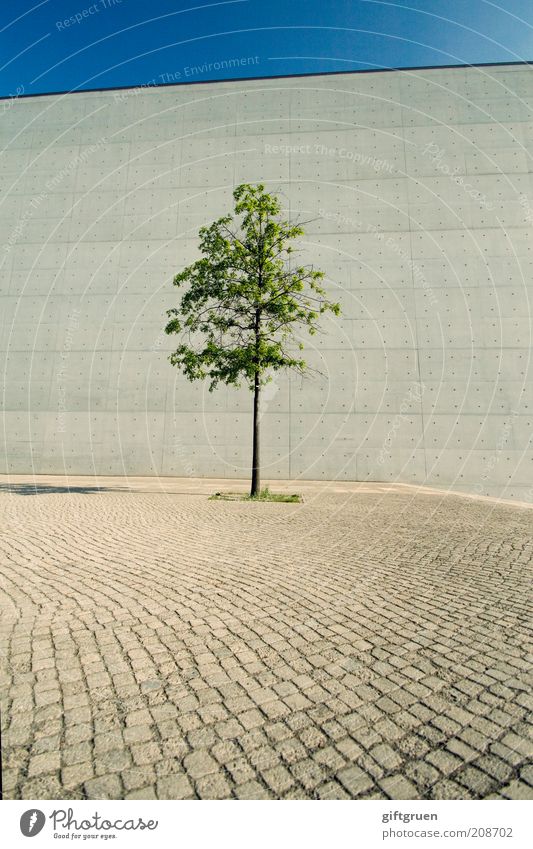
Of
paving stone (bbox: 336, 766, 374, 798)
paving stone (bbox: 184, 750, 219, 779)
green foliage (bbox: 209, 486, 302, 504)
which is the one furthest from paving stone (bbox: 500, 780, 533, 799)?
green foliage (bbox: 209, 486, 302, 504)

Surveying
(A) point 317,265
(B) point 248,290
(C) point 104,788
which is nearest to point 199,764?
(C) point 104,788

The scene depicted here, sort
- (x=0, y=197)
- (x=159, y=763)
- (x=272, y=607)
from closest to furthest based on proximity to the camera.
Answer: (x=159, y=763)
(x=272, y=607)
(x=0, y=197)

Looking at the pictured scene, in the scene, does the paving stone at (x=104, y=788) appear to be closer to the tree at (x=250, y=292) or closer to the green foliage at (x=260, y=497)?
the green foliage at (x=260, y=497)

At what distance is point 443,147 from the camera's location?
2130 cm

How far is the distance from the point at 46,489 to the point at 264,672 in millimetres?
14906

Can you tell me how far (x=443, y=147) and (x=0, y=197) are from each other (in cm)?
2336

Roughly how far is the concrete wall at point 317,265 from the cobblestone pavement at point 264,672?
13464mm

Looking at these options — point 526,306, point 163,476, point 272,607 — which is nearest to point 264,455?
point 163,476

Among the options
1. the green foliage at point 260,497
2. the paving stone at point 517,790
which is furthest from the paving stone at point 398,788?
the green foliage at point 260,497

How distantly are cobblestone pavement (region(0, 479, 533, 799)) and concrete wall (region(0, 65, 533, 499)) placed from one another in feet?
44.2

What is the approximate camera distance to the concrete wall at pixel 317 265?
785 inches

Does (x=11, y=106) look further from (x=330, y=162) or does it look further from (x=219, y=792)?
(x=219, y=792)

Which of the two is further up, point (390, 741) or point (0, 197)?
point (0, 197)

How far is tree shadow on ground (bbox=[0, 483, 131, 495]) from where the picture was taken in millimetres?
14766
